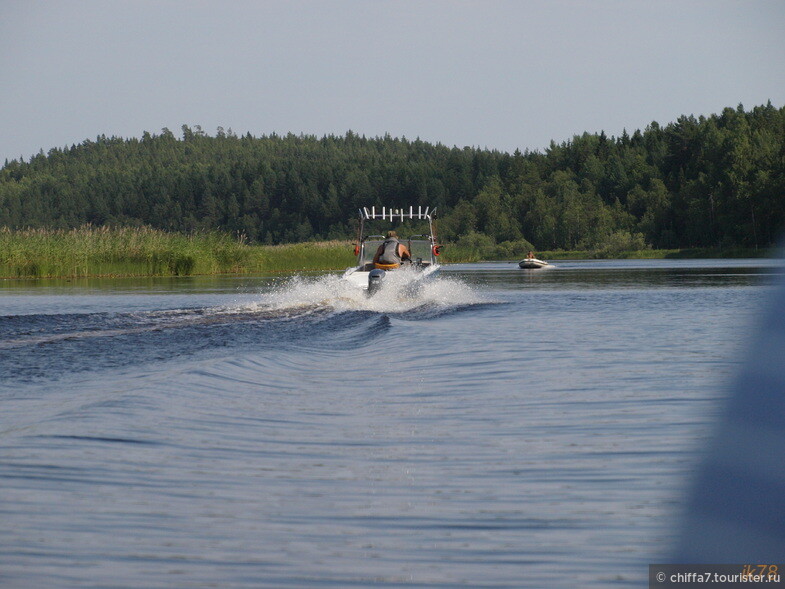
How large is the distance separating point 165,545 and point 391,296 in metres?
17.8

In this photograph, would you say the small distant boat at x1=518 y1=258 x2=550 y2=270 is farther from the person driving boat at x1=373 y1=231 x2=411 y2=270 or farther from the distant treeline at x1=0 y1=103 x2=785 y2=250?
the person driving boat at x1=373 y1=231 x2=411 y2=270

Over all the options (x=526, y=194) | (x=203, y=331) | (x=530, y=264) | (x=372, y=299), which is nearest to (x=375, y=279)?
(x=372, y=299)

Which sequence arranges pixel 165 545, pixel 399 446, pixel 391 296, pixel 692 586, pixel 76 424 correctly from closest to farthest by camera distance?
pixel 692 586, pixel 165 545, pixel 399 446, pixel 76 424, pixel 391 296

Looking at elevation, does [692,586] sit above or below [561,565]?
above

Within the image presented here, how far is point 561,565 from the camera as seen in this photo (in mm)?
4434

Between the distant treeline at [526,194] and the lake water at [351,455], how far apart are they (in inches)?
2610

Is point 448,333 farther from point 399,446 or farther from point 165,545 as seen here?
point 165,545

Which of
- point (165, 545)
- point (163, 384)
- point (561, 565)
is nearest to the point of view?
point (561, 565)

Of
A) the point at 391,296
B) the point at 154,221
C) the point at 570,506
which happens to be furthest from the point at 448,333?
the point at 154,221

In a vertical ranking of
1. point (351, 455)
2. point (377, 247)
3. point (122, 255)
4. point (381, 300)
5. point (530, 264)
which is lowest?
point (530, 264)

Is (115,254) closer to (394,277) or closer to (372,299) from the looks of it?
(372,299)

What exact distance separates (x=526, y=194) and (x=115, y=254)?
337 ft

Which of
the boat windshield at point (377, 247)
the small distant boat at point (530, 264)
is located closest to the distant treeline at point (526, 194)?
the small distant boat at point (530, 264)

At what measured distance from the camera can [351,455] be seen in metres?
6.95
